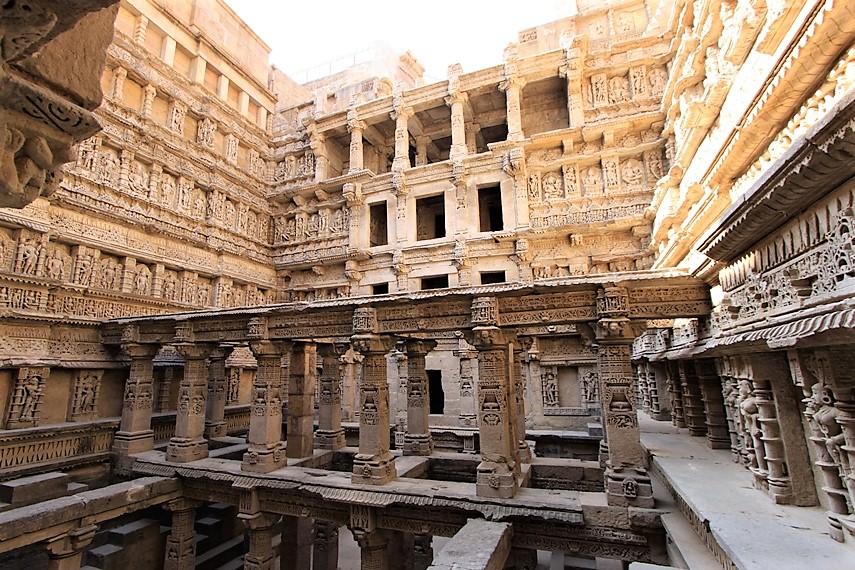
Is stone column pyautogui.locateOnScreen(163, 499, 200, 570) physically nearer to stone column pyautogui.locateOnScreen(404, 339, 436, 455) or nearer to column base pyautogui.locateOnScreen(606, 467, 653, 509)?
stone column pyautogui.locateOnScreen(404, 339, 436, 455)

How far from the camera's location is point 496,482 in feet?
24.5

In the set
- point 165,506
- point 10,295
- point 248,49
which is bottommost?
point 165,506

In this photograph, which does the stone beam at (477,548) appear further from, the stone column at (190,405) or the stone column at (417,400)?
the stone column at (190,405)

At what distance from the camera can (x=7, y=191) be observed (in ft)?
6.81

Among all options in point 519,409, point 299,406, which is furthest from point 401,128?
point 519,409

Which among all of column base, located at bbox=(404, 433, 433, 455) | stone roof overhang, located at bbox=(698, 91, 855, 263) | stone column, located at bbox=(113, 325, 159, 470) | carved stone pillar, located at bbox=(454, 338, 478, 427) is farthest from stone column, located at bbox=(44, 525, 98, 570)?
stone roof overhang, located at bbox=(698, 91, 855, 263)

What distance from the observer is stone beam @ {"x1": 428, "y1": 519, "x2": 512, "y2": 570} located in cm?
534

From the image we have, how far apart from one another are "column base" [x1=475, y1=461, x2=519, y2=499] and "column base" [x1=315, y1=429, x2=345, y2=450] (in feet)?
18.1

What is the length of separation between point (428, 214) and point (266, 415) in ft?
41.2

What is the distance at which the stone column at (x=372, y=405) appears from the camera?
8484mm

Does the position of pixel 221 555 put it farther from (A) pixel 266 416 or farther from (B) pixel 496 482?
(B) pixel 496 482

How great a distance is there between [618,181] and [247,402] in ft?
51.3

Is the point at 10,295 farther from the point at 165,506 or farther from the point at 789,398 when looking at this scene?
the point at 789,398

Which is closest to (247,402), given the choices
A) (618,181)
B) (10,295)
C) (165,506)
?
(165,506)
